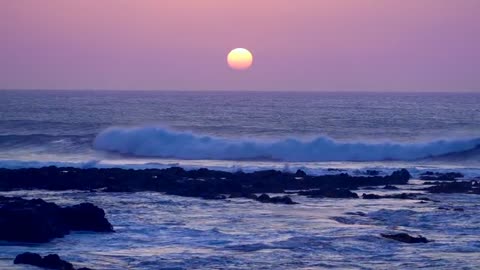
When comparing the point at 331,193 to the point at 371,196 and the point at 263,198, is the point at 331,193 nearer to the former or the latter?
the point at 371,196

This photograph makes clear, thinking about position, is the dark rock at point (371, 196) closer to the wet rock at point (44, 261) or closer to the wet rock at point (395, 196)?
the wet rock at point (395, 196)

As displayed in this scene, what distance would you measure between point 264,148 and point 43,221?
34.8 metres

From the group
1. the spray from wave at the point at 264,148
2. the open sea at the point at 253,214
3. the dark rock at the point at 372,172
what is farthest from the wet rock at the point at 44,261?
the spray from wave at the point at 264,148

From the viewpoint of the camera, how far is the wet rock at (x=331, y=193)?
29922mm

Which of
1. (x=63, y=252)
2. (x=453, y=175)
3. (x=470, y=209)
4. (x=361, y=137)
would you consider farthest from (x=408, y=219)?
(x=361, y=137)

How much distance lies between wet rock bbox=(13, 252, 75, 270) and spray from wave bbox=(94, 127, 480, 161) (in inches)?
1367

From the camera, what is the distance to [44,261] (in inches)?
685

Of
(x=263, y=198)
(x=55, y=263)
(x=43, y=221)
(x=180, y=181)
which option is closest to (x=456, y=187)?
(x=263, y=198)

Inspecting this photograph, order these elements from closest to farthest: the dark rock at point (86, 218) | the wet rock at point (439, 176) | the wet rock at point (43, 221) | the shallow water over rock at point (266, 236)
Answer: the shallow water over rock at point (266, 236), the wet rock at point (43, 221), the dark rock at point (86, 218), the wet rock at point (439, 176)

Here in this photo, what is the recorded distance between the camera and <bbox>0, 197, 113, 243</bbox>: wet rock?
66.7ft

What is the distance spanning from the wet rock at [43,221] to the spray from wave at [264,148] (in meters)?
30.3

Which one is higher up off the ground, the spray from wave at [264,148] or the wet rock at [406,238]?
the spray from wave at [264,148]

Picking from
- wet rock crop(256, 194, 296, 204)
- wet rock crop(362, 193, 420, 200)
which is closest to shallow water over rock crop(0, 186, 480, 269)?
wet rock crop(256, 194, 296, 204)

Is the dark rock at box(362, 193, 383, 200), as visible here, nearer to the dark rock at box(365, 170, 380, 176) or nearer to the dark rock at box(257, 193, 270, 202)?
the dark rock at box(257, 193, 270, 202)
